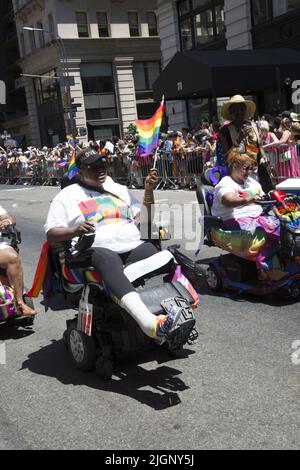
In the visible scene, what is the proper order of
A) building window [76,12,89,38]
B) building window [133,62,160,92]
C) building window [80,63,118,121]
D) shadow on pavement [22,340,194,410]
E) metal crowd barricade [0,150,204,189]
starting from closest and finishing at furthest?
shadow on pavement [22,340,194,410], metal crowd barricade [0,150,204,189], building window [76,12,89,38], building window [80,63,118,121], building window [133,62,160,92]

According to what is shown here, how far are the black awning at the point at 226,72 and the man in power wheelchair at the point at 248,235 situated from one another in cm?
1004

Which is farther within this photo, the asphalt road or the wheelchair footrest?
the wheelchair footrest

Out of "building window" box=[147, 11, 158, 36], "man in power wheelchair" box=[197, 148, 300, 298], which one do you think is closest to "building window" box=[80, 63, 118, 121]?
"building window" box=[147, 11, 158, 36]

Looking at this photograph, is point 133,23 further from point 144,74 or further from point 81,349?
point 81,349

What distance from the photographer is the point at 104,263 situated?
3.89m

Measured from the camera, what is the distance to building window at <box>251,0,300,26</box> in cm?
1883

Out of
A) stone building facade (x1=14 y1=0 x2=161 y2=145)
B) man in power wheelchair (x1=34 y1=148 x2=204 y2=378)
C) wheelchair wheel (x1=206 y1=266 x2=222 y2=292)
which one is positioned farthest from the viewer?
stone building facade (x1=14 y1=0 x2=161 y2=145)

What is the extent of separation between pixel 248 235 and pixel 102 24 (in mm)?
39004

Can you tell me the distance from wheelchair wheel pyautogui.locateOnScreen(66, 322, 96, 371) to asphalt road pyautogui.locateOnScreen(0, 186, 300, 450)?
0.27 ft

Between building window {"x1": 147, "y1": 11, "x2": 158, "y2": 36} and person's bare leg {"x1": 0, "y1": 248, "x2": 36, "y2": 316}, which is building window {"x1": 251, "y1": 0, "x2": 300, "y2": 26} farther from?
building window {"x1": 147, "y1": 11, "x2": 158, "y2": 36}

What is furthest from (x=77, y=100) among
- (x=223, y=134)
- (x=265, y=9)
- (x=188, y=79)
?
(x=223, y=134)

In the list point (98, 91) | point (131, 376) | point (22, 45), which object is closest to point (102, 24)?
point (98, 91)

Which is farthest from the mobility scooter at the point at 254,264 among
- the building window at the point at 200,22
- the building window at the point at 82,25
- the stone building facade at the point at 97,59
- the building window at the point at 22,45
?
A: the building window at the point at 22,45
